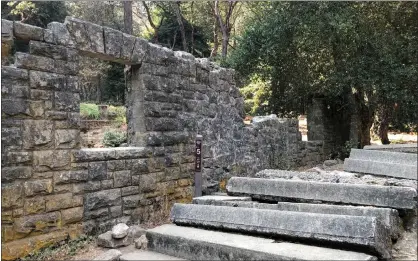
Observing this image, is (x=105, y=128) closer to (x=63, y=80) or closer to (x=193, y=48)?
(x=63, y=80)

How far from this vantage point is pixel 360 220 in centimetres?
274

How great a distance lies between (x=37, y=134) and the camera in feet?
13.3

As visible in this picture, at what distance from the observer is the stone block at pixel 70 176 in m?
4.24

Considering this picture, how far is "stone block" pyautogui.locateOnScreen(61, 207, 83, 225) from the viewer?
169 inches

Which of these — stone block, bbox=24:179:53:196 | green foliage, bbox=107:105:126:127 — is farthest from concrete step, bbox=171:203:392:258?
green foliage, bbox=107:105:126:127

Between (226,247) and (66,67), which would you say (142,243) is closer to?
(226,247)

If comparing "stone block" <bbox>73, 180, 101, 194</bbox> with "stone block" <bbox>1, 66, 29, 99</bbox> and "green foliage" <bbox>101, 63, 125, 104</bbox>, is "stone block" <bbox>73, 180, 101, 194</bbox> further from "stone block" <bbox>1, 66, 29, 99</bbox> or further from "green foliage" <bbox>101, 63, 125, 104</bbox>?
"green foliage" <bbox>101, 63, 125, 104</bbox>

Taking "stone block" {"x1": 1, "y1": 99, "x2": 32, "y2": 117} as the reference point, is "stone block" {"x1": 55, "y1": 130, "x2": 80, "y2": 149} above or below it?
below

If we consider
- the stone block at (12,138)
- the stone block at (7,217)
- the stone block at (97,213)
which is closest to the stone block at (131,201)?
the stone block at (97,213)

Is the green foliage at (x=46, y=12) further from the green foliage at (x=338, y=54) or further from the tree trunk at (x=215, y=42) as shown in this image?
the green foliage at (x=338, y=54)

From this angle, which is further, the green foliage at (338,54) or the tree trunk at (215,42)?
the tree trunk at (215,42)

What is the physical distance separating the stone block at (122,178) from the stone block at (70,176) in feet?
1.50

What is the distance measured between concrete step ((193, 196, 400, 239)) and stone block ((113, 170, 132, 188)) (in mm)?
1559

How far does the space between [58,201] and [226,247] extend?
2.23m
